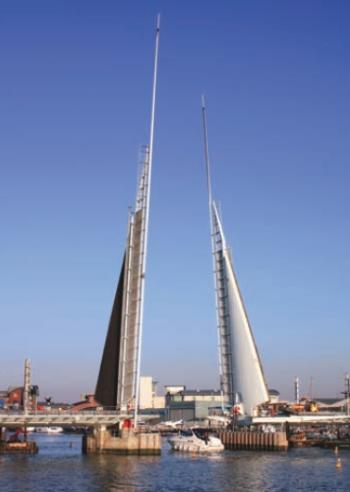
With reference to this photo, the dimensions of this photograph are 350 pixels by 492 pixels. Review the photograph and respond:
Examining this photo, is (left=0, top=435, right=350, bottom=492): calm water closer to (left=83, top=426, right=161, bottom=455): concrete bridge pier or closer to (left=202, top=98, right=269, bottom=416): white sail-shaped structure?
(left=83, top=426, right=161, bottom=455): concrete bridge pier

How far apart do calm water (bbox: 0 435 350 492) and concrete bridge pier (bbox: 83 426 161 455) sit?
Answer: 2.24 m

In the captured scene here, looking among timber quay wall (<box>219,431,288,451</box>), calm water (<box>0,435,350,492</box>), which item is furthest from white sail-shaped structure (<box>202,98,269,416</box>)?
calm water (<box>0,435,350,492</box>)

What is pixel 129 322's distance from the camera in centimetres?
8700

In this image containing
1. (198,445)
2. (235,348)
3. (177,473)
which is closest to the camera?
(177,473)

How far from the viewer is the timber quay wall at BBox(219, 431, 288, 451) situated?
3716 inches

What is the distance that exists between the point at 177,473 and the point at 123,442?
53.4 ft

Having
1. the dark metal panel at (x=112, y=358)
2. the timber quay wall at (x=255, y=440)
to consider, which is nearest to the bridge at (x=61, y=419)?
the dark metal panel at (x=112, y=358)

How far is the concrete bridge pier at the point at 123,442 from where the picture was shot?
3140 inches

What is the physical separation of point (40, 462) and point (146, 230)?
93.9 ft

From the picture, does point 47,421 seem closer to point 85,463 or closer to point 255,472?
point 85,463

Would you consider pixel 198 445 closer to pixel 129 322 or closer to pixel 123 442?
pixel 123 442

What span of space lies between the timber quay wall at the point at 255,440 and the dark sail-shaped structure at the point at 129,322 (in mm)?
21028

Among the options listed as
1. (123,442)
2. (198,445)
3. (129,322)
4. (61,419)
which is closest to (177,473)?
(123,442)

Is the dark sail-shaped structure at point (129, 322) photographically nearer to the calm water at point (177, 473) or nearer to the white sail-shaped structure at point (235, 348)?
the calm water at point (177, 473)
